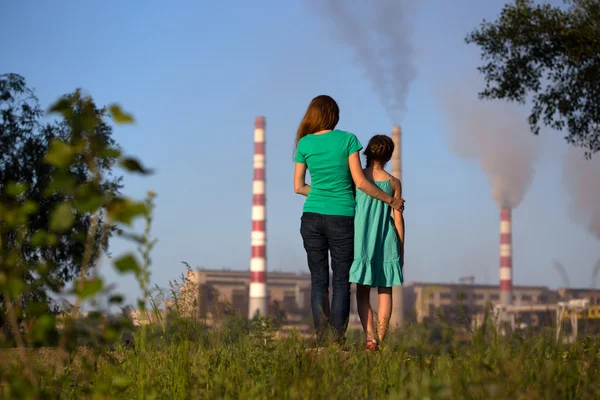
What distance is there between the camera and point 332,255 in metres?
5.60

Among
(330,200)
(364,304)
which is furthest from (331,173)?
(364,304)

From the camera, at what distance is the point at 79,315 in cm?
251

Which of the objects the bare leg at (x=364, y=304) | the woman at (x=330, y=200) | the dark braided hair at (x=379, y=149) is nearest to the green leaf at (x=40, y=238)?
the woman at (x=330, y=200)

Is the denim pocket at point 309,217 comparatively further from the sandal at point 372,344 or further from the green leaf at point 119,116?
the green leaf at point 119,116

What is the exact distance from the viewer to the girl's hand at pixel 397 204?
5.77m

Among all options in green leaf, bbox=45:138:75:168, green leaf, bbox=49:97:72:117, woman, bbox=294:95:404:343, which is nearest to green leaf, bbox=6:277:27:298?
green leaf, bbox=45:138:75:168

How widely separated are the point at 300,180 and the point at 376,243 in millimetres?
698

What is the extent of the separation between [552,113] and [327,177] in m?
10.1

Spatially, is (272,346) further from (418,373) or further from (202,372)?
(418,373)

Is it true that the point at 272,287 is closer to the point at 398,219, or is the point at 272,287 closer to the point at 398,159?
the point at 398,159

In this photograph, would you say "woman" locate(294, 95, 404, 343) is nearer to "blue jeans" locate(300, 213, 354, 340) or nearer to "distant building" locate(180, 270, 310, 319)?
"blue jeans" locate(300, 213, 354, 340)

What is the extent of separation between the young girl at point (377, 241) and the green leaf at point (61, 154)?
139 inches

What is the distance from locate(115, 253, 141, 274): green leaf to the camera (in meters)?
2.01

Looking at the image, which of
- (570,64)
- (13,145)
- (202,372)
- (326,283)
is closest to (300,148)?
(326,283)
